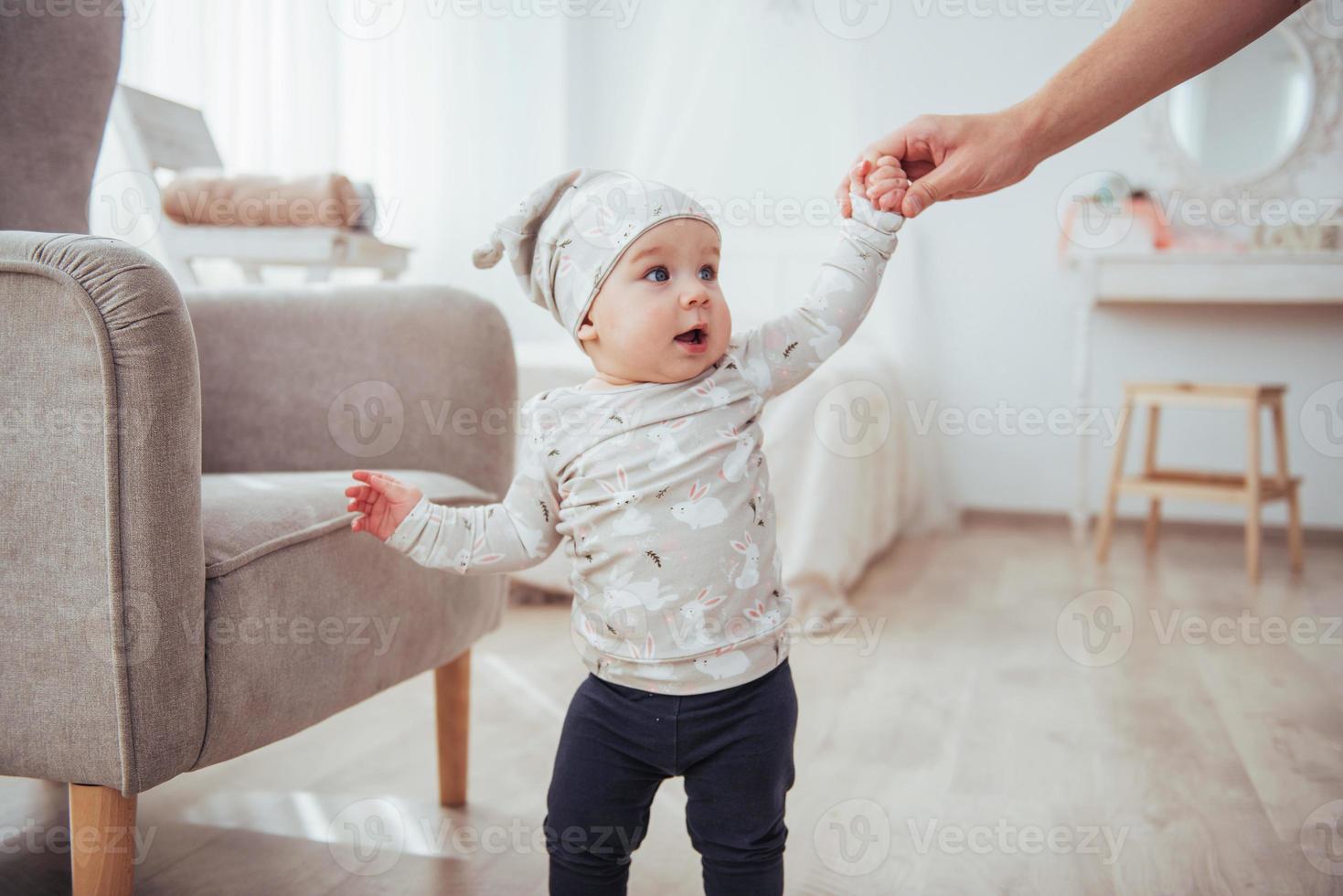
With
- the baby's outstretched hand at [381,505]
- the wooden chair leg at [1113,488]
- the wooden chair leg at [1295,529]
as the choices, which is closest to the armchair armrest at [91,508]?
the baby's outstretched hand at [381,505]

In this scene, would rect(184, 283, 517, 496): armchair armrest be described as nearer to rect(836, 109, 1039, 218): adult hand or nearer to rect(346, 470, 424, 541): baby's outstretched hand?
rect(346, 470, 424, 541): baby's outstretched hand

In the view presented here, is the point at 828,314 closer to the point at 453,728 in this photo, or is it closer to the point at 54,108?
the point at 453,728

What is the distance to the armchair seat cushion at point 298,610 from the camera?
0.90 m

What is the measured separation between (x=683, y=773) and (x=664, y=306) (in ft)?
1.22

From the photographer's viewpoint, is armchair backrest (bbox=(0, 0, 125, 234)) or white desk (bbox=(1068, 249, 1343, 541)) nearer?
armchair backrest (bbox=(0, 0, 125, 234))

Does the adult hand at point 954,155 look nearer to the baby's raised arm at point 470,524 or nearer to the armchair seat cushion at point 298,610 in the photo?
the baby's raised arm at point 470,524

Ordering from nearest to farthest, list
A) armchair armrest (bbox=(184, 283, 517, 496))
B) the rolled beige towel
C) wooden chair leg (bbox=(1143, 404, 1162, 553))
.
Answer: armchair armrest (bbox=(184, 283, 517, 496))
the rolled beige towel
wooden chair leg (bbox=(1143, 404, 1162, 553))

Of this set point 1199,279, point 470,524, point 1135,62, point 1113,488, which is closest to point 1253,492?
point 1113,488

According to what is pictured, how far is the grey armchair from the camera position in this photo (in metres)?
0.81

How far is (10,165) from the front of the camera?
1181 mm

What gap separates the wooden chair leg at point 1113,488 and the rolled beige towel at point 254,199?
2.03 m

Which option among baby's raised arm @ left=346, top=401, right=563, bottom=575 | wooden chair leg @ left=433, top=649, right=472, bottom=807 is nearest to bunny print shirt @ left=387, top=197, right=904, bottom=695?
baby's raised arm @ left=346, top=401, right=563, bottom=575

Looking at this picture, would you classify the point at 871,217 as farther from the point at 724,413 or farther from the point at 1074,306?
the point at 1074,306

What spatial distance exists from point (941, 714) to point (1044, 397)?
2.12 metres
